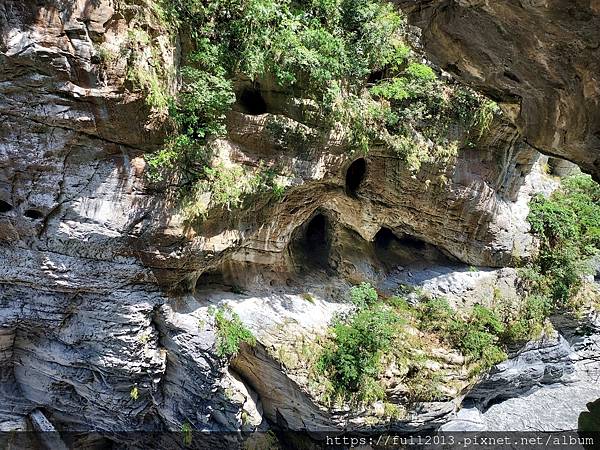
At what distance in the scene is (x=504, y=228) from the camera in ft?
34.8

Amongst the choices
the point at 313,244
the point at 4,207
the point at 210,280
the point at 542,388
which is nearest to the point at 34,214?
the point at 4,207

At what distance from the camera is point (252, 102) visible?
7.51 m

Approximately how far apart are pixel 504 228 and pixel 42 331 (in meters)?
10.7

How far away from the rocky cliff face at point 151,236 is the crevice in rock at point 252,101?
0.55 feet

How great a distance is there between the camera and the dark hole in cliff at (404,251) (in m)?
11.2

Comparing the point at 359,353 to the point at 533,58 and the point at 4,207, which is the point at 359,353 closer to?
the point at 533,58

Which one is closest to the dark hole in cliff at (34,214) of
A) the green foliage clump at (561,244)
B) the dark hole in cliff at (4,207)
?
the dark hole in cliff at (4,207)

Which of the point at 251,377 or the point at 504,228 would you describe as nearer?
the point at 251,377

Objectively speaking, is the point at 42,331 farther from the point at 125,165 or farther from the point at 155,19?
the point at 155,19

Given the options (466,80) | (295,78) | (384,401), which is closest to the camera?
(466,80)

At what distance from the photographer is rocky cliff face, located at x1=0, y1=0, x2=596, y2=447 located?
5605 mm

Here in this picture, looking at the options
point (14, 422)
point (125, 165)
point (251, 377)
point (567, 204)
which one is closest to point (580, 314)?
point (567, 204)

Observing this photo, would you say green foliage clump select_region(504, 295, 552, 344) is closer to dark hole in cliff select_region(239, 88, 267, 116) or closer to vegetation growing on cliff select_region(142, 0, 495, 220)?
vegetation growing on cliff select_region(142, 0, 495, 220)

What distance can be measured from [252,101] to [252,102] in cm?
2
